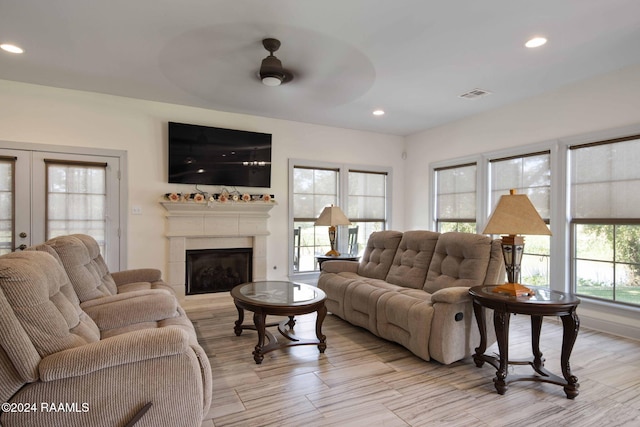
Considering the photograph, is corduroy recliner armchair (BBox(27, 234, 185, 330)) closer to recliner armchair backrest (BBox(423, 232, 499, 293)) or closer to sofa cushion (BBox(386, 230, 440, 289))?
sofa cushion (BBox(386, 230, 440, 289))

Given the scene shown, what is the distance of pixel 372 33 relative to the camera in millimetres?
2871

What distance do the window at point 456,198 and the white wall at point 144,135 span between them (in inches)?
64.2

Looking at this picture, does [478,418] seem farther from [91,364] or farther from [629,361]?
[91,364]

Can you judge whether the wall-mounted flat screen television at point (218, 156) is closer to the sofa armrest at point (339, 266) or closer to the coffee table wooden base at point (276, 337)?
the sofa armrest at point (339, 266)

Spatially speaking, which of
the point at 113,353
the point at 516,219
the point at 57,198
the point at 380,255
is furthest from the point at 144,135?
the point at 516,219

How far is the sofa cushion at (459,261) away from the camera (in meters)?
3.06

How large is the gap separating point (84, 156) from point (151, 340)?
11.9 ft

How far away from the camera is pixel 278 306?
9.07ft

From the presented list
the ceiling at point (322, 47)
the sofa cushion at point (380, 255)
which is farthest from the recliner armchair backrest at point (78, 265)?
the sofa cushion at point (380, 255)

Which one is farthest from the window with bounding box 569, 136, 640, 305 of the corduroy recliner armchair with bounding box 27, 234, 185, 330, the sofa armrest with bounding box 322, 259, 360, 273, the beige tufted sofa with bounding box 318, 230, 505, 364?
the corduroy recliner armchair with bounding box 27, 234, 185, 330

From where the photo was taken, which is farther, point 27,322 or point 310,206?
point 310,206

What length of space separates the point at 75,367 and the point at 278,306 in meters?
1.49

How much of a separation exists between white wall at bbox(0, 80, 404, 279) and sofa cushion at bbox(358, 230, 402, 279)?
1588mm

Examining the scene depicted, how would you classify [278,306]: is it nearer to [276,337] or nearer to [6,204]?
[276,337]
